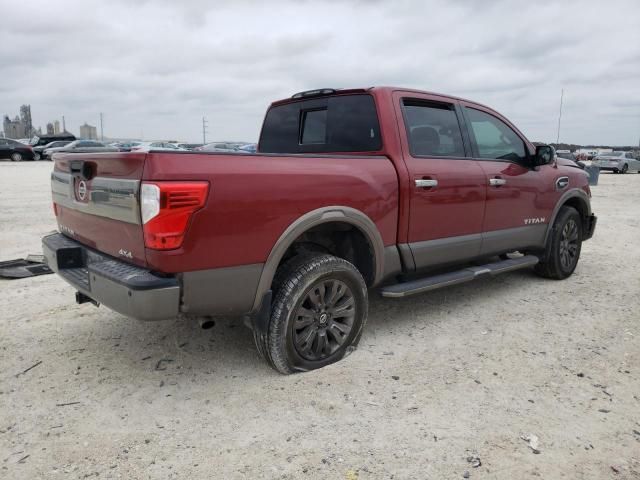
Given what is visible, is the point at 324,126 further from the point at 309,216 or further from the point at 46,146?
the point at 46,146

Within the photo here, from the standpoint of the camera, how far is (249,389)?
3109 mm

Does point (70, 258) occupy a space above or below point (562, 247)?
above

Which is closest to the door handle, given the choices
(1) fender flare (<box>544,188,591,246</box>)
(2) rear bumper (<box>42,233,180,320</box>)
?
(2) rear bumper (<box>42,233,180,320</box>)

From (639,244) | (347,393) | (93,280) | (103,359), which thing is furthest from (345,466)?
(639,244)

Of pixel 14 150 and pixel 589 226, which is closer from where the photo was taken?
pixel 589 226

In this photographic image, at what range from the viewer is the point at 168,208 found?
2.52 metres

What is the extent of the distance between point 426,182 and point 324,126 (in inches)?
40.2

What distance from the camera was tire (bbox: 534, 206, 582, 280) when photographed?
5.39 m

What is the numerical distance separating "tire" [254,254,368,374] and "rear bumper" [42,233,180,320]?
27.1 inches

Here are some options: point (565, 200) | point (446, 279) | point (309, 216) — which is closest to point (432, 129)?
point (446, 279)

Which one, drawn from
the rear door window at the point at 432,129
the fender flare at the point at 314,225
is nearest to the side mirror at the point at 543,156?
the rear door window at the point at 432,129

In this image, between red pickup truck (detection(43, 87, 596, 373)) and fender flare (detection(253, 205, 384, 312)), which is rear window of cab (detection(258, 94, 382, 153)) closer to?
red pickup truck (detection(43, 87, 596, 373))

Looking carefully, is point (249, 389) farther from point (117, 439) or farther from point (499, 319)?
point (499, 319)

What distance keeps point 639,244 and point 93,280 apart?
25.8 ft
